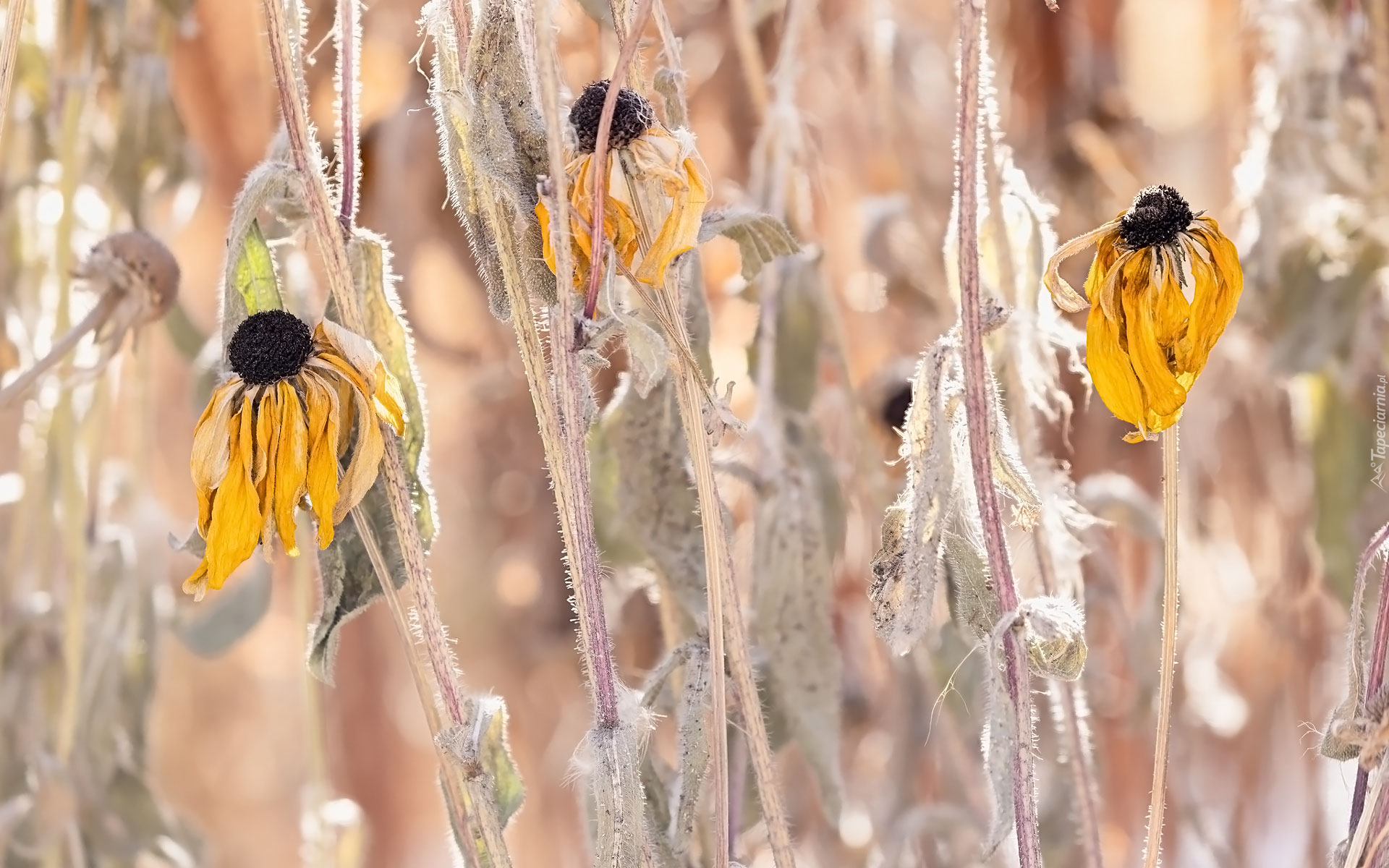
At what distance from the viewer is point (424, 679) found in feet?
1.26

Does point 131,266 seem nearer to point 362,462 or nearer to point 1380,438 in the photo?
point 362,462

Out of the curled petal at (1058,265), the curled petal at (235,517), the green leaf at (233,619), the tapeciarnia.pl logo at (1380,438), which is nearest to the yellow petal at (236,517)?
the curled petal at (235,517)

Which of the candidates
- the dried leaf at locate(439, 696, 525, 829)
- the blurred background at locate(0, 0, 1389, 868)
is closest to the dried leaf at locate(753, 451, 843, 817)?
the blurred background at locate(0, 0, 1389, 868)

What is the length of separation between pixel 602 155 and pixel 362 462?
99 mm

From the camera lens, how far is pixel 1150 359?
316 mm

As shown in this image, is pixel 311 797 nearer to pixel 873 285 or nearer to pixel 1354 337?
pixel 873 285

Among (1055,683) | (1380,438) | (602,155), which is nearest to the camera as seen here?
(602,155)

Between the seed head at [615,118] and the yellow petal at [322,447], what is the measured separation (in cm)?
9

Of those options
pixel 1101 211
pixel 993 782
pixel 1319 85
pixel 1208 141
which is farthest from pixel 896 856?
pixel 1208 141

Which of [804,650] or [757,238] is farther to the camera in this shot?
[804,650]

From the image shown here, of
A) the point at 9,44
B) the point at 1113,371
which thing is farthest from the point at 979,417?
the point at 9,44

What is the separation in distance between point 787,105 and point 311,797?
0.40 m

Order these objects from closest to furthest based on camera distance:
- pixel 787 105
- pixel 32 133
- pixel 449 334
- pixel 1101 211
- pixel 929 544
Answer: pixel 929 544, pixel 787 105, pixel 32 133, pixel 1101 211, pixel 449 334

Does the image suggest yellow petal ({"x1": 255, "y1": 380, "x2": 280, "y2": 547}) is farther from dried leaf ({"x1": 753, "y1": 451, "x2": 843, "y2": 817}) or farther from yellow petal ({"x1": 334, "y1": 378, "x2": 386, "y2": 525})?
dried leaf ({"x1": 753, "y1": 451, "x2": 843, "y2": 817})
